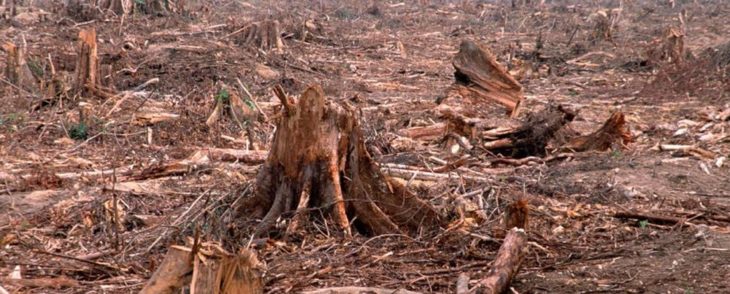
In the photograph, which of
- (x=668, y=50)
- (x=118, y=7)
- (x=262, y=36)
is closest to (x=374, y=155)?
(x=262, y=36)

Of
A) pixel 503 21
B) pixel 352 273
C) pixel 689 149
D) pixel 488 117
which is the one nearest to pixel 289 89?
pixel 488 117

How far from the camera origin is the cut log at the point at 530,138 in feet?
26.9

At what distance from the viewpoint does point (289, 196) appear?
213 inches

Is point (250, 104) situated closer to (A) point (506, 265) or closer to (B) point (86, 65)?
(B) point (86, 65)

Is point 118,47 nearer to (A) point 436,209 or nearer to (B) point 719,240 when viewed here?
(A) point 436,209

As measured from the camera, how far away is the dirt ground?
4.80m

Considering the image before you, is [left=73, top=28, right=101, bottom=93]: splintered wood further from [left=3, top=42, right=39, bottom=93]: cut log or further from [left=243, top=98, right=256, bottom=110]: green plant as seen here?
[left=243, top=98, right=256, bottom=110]: green plant

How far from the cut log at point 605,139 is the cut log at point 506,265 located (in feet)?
12.3

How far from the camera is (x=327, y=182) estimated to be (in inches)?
211


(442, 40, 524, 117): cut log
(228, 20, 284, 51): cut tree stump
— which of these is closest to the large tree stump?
(228, 20, 284, 51): cut tree stump

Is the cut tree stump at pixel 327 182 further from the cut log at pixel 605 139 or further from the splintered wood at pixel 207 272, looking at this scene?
the cut log at pixel 605 139

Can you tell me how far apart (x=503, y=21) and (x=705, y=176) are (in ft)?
50.7

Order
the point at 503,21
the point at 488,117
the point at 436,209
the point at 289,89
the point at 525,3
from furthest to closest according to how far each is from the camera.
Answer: the point at 525,3 → the point at 503,21 → the point at 289,89 → the point at 488,117 → the point at 436,209

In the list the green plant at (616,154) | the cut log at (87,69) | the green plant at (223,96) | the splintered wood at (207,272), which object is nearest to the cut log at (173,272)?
the splintered wood at (207,272)
